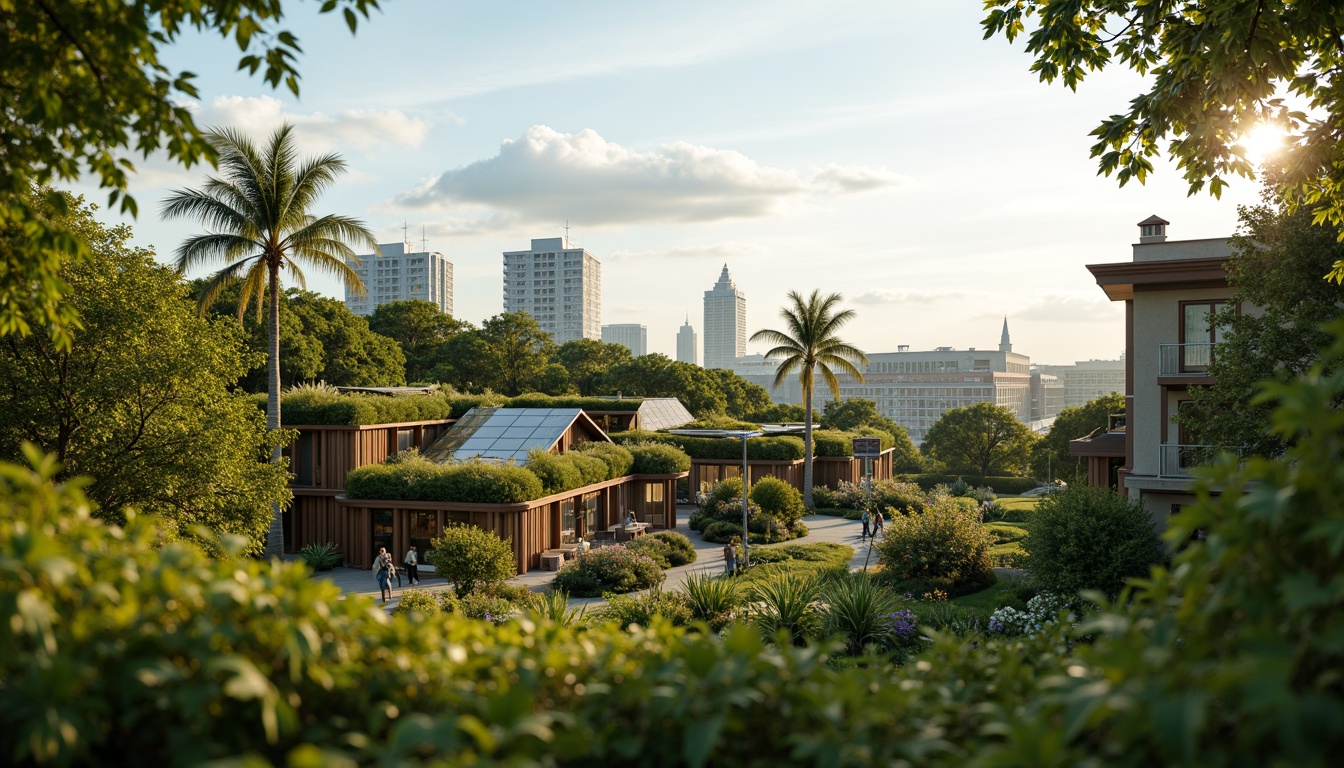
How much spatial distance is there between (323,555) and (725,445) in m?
19.5

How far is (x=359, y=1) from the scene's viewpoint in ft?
16.6

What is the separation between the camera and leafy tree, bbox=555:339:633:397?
71000 mm

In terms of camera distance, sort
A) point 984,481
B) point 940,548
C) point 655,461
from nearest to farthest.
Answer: point 940,548, point 655,461, point 984,481

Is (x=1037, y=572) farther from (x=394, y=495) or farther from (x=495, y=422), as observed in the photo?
(x=495, y=422)

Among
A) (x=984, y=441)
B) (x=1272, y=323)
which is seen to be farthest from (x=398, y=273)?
(x=1272, y=323)

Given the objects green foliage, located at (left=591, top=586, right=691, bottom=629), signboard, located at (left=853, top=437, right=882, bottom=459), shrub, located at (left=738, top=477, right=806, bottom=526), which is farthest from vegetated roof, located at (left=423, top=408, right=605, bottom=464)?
green foliage, located at (left=591, top=586, right=691, bottom=629)

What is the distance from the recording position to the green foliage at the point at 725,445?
125 ft

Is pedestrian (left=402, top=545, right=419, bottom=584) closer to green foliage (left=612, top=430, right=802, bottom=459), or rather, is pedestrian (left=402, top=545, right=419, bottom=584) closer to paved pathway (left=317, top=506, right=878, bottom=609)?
paved pathway (left=317, top=506, right=878, bottom=609)

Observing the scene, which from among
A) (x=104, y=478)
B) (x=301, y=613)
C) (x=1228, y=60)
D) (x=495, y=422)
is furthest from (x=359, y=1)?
(x=495, y=422)

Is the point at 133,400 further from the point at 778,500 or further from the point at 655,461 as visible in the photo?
the point at 778,500

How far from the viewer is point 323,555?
2547 centimetres

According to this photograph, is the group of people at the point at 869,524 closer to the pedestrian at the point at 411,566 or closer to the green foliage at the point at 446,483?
the green foliage at the point at 446,483

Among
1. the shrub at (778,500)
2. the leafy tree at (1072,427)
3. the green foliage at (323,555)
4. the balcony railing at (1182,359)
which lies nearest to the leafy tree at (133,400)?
the green foliage at (323,555)

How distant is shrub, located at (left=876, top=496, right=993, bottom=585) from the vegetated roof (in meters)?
12.2
